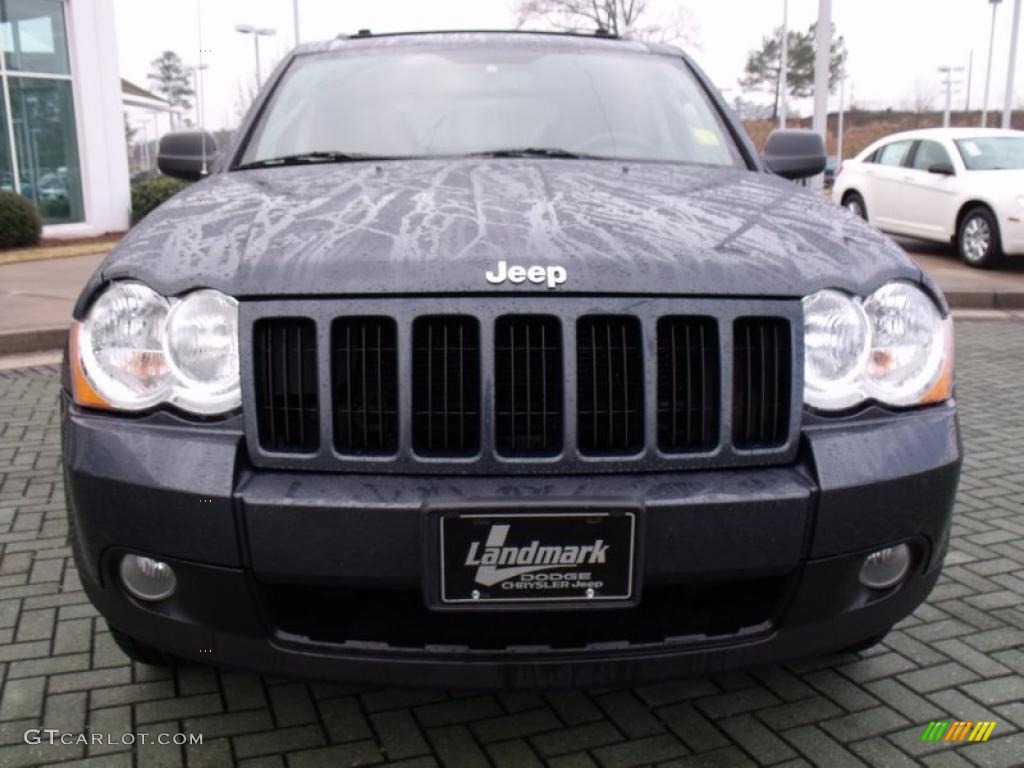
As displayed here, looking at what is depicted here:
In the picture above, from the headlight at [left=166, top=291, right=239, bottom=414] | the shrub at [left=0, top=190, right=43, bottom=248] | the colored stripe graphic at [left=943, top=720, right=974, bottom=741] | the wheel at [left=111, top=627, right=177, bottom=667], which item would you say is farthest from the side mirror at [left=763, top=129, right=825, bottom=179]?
the shrub at [left=0, top=190, right=43, bottom=248]

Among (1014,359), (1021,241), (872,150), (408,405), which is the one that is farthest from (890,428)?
(872,150)

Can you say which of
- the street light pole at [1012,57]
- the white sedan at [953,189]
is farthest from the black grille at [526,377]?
the street light pole at [1012,57]

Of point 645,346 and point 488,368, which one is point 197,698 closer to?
point 488,368

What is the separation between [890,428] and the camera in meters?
2.08

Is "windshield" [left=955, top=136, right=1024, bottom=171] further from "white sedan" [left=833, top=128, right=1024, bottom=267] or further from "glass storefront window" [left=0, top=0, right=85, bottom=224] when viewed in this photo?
"glass storefront window" [left=0, top=0, right=85, bottom=224]

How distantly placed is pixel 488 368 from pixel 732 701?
3.96 feet

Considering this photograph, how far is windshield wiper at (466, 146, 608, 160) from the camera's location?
10.2 feet

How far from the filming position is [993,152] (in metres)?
12.2

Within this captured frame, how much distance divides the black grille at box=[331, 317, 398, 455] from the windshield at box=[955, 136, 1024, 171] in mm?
11891

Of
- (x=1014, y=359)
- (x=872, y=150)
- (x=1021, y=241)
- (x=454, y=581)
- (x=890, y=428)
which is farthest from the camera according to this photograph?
(x=872, y=150)

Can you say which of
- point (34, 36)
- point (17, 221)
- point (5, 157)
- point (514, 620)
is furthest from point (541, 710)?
point (34, 36)

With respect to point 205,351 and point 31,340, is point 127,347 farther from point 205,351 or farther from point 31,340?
point 31,340

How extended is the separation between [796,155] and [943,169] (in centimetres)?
971

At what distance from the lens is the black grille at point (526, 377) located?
1.99 metres
